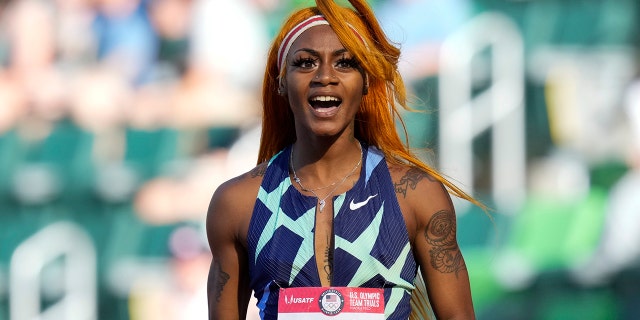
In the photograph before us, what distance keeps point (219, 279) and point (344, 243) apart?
414 mm

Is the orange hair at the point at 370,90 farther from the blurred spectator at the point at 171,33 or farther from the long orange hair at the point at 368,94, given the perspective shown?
the blurred spectator at the point at 171,33

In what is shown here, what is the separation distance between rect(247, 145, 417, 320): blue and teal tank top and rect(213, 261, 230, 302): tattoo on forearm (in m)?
0.12

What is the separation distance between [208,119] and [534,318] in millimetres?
2155

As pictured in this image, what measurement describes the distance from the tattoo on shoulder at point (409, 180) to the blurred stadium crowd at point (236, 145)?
3.40 meters

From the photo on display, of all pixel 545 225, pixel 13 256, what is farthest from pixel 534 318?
pixel 13 256

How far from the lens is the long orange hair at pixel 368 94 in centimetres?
327

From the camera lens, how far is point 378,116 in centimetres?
347

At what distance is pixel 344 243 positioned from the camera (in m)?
3.19

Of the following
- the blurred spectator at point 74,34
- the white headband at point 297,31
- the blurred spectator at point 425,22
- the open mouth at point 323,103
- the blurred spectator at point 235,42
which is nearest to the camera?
the open mouth at point 323,103

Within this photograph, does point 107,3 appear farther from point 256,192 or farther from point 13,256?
point 256,192

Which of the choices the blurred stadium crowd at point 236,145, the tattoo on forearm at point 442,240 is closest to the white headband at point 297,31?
the tattoo on forearm at point 442,240

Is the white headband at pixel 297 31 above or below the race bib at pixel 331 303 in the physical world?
above

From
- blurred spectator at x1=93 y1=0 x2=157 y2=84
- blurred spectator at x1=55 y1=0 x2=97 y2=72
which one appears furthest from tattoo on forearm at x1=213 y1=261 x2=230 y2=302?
blurred spectator at x1=55 y1=0 x2=97 y2=72

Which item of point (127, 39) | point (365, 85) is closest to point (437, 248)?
point (365, 85)
